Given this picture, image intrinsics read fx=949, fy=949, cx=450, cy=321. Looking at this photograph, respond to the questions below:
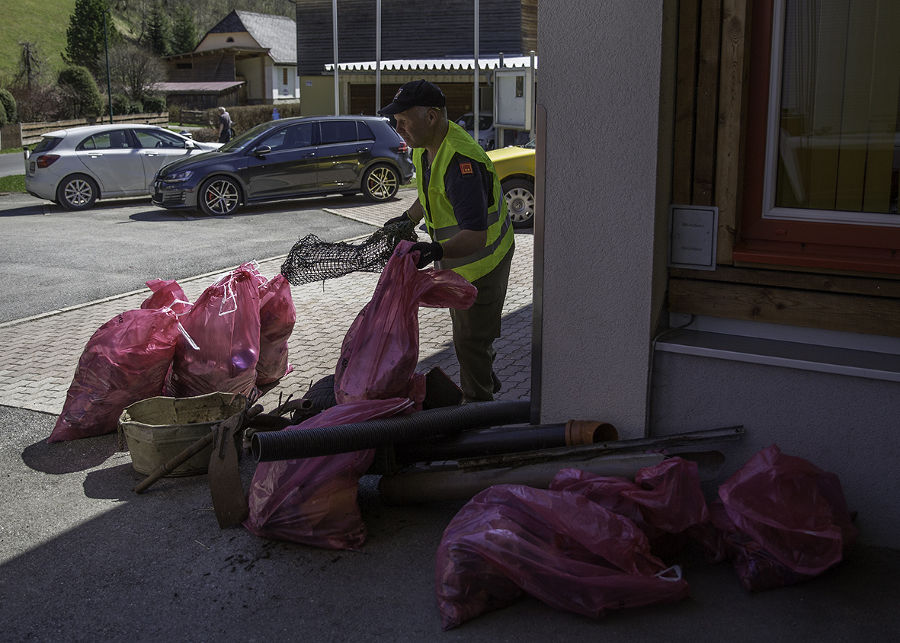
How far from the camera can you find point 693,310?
162 inches

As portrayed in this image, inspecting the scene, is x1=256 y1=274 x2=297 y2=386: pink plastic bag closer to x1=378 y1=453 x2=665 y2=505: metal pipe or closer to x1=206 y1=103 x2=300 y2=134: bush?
x1=378 y1=453 x2=665 y2=505: metal pipe

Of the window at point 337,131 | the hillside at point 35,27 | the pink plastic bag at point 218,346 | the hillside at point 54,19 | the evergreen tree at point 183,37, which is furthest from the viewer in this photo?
the evergreen tree at point 183,37

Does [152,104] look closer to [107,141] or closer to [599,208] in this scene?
[107,141]

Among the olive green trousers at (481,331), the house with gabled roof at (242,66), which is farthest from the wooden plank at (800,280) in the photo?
the house with gabled roof at (242,66)

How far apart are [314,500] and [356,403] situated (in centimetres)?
47

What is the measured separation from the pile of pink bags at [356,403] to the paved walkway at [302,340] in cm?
172

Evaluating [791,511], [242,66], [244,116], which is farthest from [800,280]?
[242,66]

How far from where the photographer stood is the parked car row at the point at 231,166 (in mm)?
16250

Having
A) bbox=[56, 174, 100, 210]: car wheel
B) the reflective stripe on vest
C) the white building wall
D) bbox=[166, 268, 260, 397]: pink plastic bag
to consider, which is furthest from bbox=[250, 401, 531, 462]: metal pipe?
bbox=[56, 174, 100, 210]: car wheel

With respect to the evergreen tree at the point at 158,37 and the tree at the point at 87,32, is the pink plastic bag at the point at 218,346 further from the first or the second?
the evergreen tree at the point at 158,37

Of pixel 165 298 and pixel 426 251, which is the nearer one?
pixel 426 251

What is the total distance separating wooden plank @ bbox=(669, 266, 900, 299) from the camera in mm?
3670

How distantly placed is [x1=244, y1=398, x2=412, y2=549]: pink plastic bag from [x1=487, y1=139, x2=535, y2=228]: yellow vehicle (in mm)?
9563

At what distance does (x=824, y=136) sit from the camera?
3.88 meters
